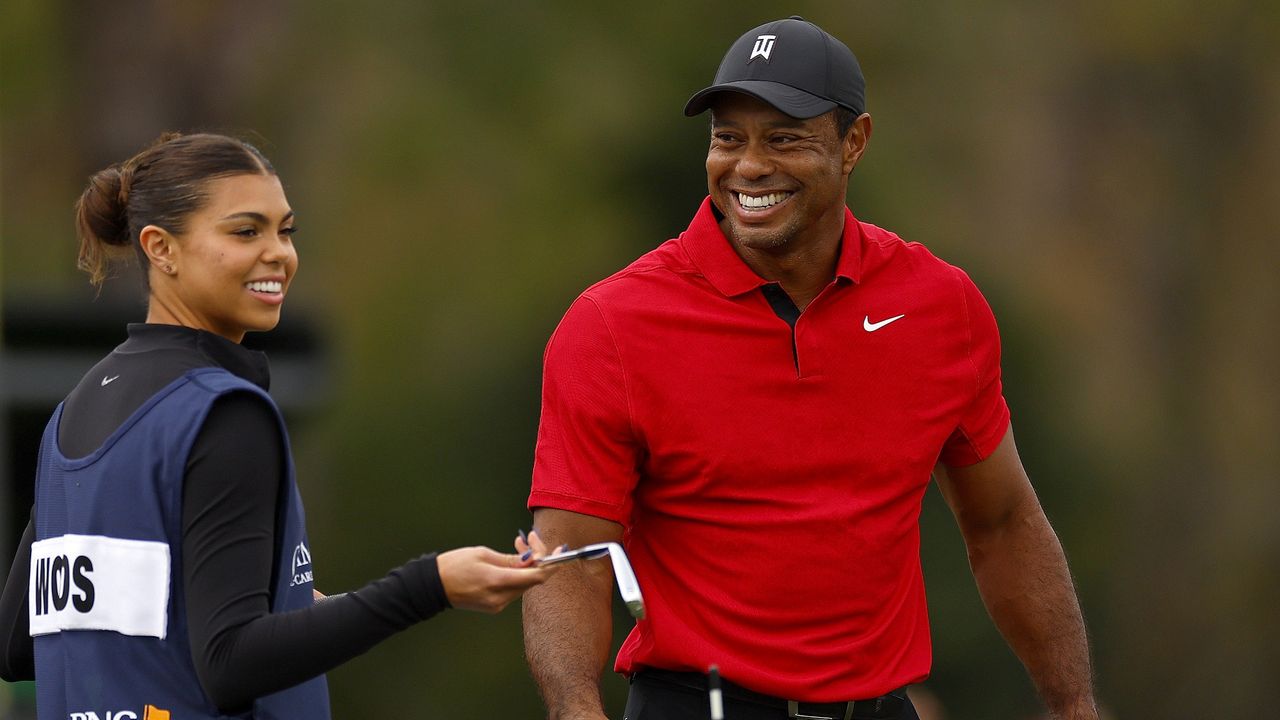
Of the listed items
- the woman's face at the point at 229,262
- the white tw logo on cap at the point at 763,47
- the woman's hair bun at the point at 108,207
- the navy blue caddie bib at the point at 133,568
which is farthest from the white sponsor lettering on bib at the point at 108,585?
the white tw logo on cap at the point at 763,47

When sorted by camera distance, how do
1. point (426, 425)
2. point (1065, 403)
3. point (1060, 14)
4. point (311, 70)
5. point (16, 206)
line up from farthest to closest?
point (1060, 14) → point (311, 70) → point (16, 206) → point (426, 425) → point (1065, 403)

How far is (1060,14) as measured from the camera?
20.4 m

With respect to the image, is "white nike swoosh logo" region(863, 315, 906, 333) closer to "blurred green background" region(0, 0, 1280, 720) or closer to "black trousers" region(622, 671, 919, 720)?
"black trousers" region(622, 671, 919, 720)

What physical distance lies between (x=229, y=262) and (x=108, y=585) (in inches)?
23.5

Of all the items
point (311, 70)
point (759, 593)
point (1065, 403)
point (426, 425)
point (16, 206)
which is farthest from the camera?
point (311, 70)

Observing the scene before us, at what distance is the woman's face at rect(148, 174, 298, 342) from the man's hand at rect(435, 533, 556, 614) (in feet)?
2.00

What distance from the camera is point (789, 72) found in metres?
4.45

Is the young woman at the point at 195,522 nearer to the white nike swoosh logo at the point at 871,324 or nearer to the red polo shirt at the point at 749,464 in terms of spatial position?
the red polo shirt at the point at 749,464

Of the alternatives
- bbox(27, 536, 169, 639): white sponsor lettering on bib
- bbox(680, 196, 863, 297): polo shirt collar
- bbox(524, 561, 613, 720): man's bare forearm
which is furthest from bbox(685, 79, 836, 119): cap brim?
bbox(27, 536, 169, 639): white sponsor lettering on bib

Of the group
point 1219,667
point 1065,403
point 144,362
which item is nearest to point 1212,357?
point 1219,667

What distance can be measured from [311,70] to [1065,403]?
842 cm

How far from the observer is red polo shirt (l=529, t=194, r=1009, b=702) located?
425 cm

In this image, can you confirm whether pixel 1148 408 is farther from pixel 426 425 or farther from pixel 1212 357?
pixel 426 425

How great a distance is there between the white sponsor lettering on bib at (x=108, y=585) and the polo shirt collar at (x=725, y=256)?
63.4 inches
